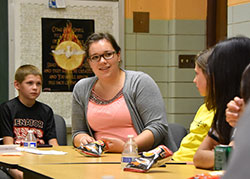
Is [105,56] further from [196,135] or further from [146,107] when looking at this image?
[196,135]

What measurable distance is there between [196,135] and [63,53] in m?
2.94

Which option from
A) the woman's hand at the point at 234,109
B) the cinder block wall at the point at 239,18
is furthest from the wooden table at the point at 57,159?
the cinder block wall at the point at 239,18

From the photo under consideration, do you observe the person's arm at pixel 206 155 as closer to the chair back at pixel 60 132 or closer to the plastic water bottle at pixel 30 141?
the plastic water bottle at pixel 30 141

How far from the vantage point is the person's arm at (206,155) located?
1.82 meters

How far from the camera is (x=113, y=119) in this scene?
294 centimetres

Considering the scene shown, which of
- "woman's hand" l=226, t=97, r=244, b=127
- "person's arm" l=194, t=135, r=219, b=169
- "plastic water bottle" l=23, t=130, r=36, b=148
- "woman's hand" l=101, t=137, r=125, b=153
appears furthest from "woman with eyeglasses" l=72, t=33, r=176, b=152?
"woman's hand" l=226, t=97, r=244, b=127

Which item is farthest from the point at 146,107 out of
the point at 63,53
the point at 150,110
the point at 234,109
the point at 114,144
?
the point at 63,53

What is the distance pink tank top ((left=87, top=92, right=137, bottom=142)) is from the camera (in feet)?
9.66

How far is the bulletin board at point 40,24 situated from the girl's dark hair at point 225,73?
3305 mm

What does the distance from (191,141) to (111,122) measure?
70cm

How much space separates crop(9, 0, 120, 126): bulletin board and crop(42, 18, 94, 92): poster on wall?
1.8 inches

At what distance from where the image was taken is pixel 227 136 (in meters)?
1.84

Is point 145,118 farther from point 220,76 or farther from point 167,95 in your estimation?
point 167,95

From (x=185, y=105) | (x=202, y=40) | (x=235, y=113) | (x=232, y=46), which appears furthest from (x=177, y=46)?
(x=235, y=113)
